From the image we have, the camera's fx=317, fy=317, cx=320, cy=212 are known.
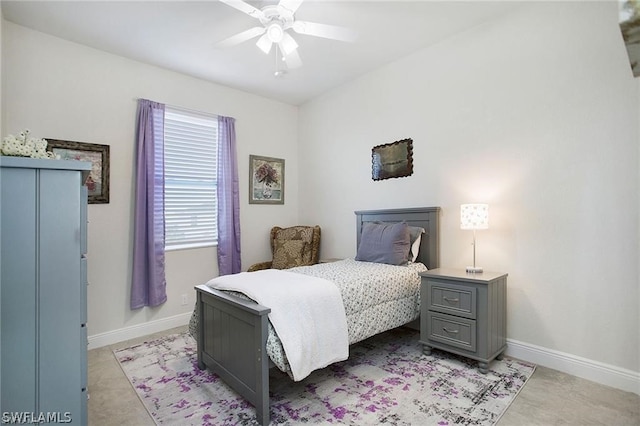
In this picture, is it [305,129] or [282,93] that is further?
[305,129]

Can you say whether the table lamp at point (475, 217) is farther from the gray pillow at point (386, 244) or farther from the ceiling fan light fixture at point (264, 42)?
the ceiling fan light fixture at point (264, 42)

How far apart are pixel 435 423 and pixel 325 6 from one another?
9.62 feet

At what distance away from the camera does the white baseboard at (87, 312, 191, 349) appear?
300 centimetres

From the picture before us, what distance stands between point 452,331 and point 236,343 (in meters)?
1.66

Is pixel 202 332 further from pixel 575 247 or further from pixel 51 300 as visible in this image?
pixel 575 247

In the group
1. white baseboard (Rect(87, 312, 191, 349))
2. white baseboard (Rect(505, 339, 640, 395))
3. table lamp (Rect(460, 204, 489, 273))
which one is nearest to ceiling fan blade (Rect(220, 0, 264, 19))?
table lamp (Rect(460, 204, 489, 273))

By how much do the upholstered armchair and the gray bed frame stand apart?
1.50 m

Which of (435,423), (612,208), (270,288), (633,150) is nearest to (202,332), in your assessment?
(270,288)

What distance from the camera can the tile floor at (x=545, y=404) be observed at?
5.95ft

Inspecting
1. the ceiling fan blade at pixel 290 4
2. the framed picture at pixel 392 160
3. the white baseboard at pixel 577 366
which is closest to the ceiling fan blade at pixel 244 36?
the ceiling fan blade at pixel 290 4

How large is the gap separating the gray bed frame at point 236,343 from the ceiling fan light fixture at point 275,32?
1880 millimetres

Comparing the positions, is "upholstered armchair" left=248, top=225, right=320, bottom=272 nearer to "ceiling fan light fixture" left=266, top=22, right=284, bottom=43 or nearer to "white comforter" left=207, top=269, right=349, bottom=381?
"white comforter" left=207, top=269, right=349, bottom=381

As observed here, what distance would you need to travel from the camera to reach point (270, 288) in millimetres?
2021

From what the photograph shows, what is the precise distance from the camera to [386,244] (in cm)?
308
